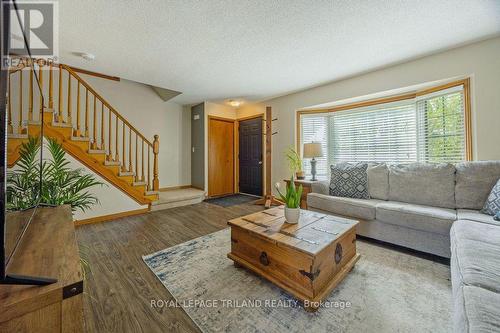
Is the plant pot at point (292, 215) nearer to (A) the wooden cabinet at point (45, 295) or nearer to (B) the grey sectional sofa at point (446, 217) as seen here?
(B) the grey sectional sofa at point (446, 217)

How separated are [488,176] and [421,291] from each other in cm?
151

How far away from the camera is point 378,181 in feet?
9.18

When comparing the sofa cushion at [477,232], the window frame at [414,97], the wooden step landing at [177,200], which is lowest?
the wooden step landing at [177,200]

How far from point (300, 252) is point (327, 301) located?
1.50 ft

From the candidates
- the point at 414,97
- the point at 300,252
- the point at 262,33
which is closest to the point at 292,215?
the point at 300,252

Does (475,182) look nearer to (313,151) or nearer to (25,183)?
(313,151)

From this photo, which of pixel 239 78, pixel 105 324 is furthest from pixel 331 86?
pixel 105 324

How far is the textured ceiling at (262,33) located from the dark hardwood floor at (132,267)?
7.79ft

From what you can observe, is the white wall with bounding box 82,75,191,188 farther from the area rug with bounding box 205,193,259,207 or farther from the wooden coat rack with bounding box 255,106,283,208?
the wooden coat rack with bounding box 255,106,283,208

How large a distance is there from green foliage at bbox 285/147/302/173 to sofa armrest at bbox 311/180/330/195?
92cm

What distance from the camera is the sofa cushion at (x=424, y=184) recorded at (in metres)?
2.29

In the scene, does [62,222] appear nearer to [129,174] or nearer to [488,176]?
[129,174]

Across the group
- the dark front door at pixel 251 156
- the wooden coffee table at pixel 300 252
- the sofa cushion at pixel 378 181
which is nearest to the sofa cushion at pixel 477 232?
the wooden coffee table at pixel 300 252

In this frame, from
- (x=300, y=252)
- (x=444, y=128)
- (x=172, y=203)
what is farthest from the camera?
(x=172, y=203)
